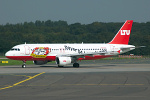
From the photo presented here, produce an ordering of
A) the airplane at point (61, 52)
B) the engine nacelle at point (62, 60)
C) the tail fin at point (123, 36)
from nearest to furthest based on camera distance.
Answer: the engine nacelle at point (62, 60), the airplane at point (61, 52), the tail fin at point (123, 36)

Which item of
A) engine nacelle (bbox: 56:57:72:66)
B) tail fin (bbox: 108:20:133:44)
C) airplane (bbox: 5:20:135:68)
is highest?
tail fin (bbox: 108:20:133:44)

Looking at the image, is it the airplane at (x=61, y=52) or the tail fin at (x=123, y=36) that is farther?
the tail fin at (x=123, y=36)

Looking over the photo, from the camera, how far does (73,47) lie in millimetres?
57562

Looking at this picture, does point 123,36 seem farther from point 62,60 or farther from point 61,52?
point 62,60

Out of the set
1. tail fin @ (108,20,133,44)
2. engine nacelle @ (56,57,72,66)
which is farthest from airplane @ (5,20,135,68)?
tail fin @ (108,20,133,44)

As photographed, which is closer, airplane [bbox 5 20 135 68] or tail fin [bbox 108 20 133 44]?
airplane [bbox 5 20 135 68]

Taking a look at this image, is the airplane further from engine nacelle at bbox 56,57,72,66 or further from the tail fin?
the tail fin

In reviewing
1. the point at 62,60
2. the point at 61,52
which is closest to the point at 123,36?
the point at 61,52

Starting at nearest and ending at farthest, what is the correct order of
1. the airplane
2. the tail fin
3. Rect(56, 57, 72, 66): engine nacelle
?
1. Rect(56, 57, 72, 66): engine nacelle
2. the airplane
3. the tail fin

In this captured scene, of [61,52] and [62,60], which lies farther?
[61,52]

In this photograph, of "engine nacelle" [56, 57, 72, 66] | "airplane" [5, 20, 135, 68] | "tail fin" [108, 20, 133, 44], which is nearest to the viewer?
"engine nacelle" [56, 57, 72, 66]

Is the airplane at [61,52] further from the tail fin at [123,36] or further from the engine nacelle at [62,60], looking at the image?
the tail fin at [123,36]

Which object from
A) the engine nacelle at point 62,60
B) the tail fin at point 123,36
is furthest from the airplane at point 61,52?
the tail fin at point 123,36
